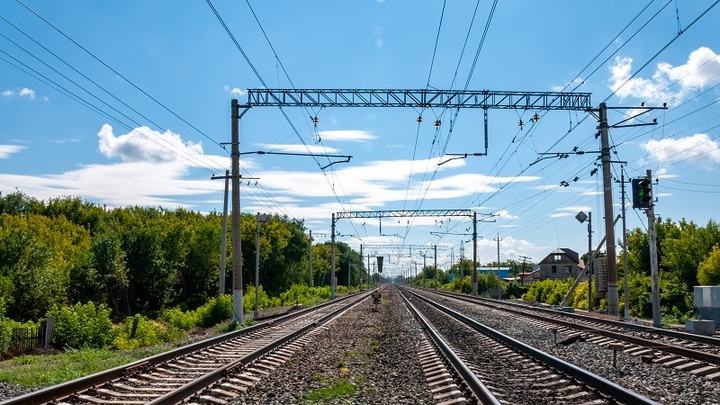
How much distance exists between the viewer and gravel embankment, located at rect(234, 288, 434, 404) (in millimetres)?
10008

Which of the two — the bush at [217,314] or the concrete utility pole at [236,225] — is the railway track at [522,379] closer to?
the concrete utility pole at [236,225]

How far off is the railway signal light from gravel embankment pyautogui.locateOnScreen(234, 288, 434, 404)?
35.5ft

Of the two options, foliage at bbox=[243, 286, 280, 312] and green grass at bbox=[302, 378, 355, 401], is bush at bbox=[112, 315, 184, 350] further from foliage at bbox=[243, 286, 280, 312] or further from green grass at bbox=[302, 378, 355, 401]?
green grass at bbox=[302, 378, 355, 401]

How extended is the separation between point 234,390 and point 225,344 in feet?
23.5

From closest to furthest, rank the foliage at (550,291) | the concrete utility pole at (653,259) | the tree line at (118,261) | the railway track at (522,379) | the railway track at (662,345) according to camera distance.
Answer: the railway track at (522,379), the railway track at (662,345), the concrete utility pole at (653,259), the tree line at (118,261), the foliage at (550,291)

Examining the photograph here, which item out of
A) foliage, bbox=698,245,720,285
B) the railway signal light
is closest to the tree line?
the railway signal light

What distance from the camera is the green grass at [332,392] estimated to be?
1005 centimetres

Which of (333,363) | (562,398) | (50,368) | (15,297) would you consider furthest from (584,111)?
(15,297)

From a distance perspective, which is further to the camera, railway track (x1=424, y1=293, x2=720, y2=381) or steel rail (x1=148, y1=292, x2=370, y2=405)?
railway track (x1=424, y1=293, x2=720, y2=381)

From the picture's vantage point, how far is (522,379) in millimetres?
11781

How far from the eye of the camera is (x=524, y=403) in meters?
9.43

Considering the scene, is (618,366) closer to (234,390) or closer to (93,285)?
(234,390)

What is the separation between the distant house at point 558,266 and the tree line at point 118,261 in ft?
163

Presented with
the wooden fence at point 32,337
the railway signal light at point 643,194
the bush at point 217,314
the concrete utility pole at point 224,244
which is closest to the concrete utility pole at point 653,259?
the railway signal light at point 643,194
